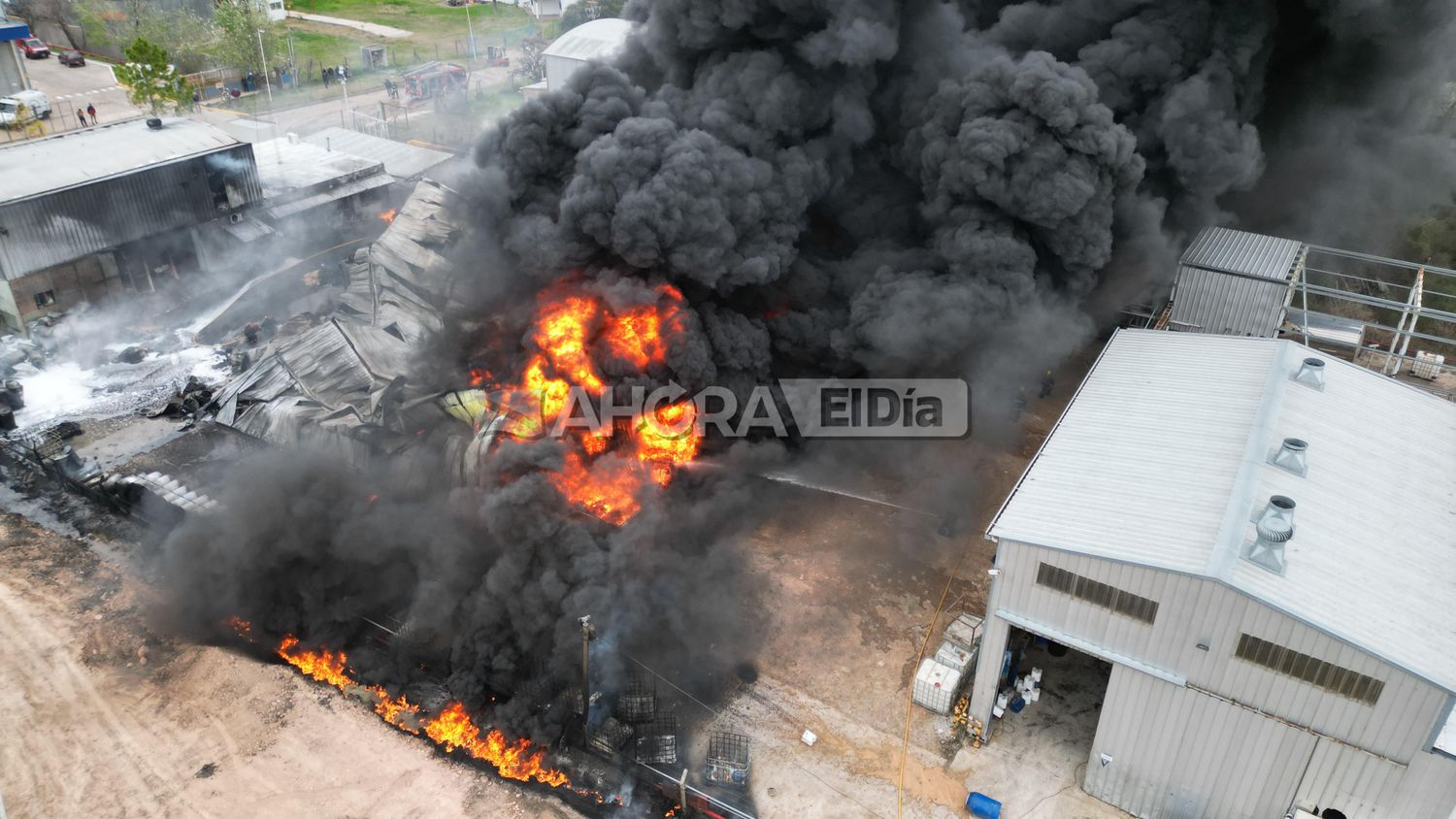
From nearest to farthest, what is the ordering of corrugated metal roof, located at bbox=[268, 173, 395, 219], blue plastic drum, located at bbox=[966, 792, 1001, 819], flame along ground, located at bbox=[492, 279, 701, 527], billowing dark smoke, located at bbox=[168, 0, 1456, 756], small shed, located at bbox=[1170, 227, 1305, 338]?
1. blue plastic drum, located at bbox=[966, 792, 1001, 819]
2. billowing dark smoke, located at bbox=[168, 0, 1456, 756]
3. flame along ground, located at bbox=[492, 279, 701, 527]
4. small shed, located at bbox=[1170, 227, 1305, 338]
5. corrugated metal roof, located at bbox=[268, 173, 395, 219]

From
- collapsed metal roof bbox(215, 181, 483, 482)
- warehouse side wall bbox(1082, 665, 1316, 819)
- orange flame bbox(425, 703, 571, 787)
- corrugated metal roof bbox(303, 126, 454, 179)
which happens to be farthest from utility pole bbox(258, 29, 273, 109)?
warehouse side wall bbox(1082, 665, 1316, 819)

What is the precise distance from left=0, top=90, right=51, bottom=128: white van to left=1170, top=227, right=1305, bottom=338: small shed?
5865 cm

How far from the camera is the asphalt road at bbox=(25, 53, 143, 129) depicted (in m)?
55.5

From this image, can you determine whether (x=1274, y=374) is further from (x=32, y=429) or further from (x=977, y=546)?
(x=32, y=429)

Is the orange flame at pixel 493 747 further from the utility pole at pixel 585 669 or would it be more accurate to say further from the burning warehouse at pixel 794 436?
the utility pole at pixel 585 669

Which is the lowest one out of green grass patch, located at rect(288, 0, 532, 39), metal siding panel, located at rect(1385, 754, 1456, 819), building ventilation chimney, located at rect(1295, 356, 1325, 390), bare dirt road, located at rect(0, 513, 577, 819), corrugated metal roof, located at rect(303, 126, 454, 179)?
bare dirt road, located at rect(0, 513, 577, 819)

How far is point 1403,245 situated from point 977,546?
2697 centimetres

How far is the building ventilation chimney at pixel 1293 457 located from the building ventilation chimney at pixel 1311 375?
12.5 ft

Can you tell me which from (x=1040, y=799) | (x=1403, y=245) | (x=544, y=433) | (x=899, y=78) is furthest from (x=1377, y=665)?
(x=1403, y=245)

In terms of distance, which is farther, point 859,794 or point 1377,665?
point 859,794

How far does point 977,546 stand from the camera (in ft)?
89.6

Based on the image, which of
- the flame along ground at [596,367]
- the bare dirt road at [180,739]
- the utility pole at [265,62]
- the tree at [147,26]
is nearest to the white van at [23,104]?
the tree at [147,26]

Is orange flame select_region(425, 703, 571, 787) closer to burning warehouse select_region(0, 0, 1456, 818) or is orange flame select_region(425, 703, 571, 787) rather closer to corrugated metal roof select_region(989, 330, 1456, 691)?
burning warehouse select_region(0, 0, 1456, 818)

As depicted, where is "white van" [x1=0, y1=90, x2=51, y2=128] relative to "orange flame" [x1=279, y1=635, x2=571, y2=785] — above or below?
above
